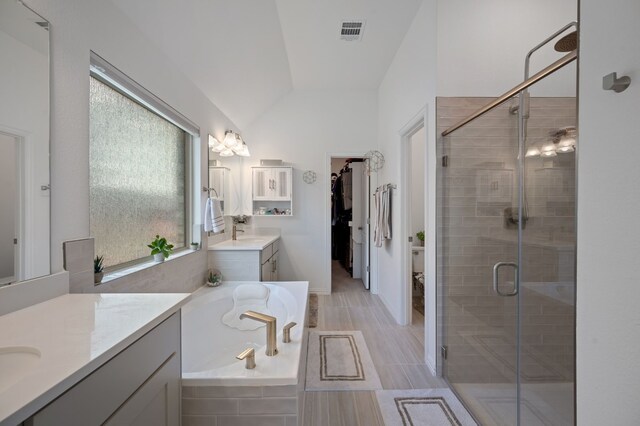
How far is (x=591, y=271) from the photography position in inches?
31.7

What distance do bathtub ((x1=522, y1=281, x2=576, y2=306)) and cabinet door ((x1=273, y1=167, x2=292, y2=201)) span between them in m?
2.82

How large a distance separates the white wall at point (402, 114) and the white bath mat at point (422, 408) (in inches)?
12.1

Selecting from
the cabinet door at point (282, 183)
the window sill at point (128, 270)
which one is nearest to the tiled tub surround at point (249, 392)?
the window sill at point (128, 270)

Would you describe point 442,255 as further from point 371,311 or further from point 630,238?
point 371,311

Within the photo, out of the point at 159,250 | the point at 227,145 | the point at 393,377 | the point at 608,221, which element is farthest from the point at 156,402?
the point at 227,145

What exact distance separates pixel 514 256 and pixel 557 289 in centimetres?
23

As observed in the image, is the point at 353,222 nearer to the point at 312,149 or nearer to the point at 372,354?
the point at 312,149

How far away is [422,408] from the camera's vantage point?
5.33 feet

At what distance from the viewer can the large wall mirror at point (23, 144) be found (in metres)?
0.91

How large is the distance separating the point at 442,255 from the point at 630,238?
4.15 ft

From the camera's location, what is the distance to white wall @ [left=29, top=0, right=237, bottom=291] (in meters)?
1.10

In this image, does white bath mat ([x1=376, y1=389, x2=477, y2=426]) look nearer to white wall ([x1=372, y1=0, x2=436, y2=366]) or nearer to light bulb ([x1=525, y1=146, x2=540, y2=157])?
white wall ([x1=372, y1=0, x2=436, y2=366])

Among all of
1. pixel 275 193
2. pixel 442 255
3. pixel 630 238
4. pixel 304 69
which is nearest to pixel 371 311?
pixel 442 255

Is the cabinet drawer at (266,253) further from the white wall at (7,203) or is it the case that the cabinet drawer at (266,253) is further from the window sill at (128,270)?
the white wall at (7,203)
